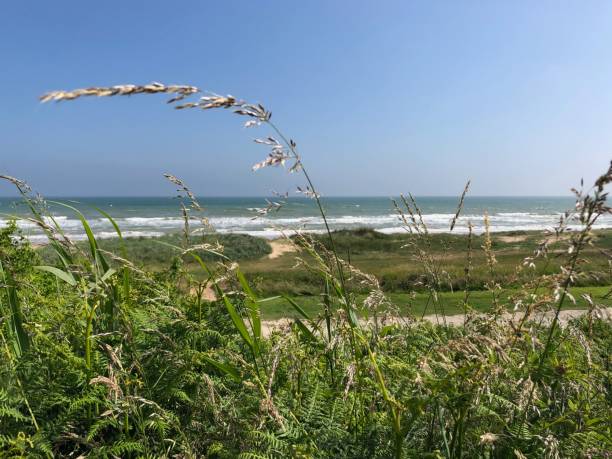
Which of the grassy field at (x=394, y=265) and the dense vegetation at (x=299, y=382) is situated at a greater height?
the dense vegetation at (x=299, y=382)

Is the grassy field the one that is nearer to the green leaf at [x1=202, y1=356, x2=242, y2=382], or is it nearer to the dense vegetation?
the dense vegetation

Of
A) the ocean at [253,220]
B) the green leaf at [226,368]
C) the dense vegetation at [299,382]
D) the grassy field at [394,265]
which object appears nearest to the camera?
the dense vegetation at [299,382]

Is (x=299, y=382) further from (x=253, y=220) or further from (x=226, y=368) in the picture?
(x=253, y=220)

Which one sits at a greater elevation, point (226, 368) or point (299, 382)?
point (226, 368)

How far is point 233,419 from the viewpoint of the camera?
4.95 feet

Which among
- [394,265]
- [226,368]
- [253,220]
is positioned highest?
[253,220]

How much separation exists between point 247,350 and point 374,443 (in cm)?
84

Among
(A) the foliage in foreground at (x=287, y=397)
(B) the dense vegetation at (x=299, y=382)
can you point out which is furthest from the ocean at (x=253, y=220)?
(A) the foliage in foreground at (x=287, y=397)

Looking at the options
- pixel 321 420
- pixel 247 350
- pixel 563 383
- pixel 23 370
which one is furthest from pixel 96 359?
pixel 563 383

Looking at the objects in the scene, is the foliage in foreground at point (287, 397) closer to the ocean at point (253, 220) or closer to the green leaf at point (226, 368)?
the green leaf at point (226, 368)

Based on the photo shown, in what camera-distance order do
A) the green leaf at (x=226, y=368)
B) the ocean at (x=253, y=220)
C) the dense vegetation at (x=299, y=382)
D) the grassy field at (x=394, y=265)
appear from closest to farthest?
the dense vegetation at (x=299, y=382) < the green leaf at (x=226, y=368) < the ocean at (x=253, y=220) < the grassy field at (x=394, y=265)

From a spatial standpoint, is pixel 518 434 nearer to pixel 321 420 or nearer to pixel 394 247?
pixel 321 420

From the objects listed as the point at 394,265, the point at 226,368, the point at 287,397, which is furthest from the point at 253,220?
the point at 394,265

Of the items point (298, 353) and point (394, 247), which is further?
point (394, 247)
